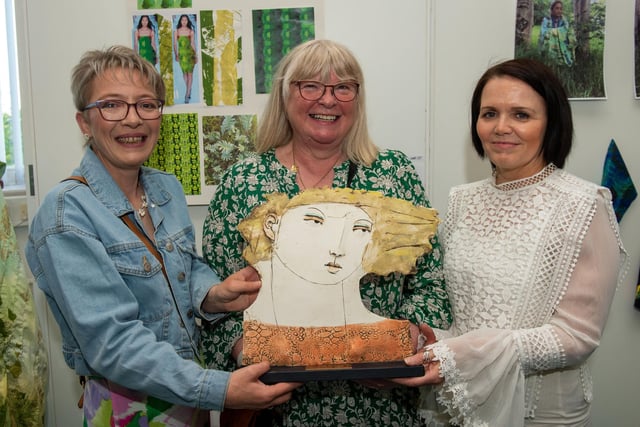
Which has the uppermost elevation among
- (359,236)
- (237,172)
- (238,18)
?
(238,18)

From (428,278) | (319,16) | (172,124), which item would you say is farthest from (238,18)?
(428,278)

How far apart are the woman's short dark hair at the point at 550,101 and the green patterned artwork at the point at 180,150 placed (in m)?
1.26

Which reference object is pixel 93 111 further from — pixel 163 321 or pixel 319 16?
pixel 319 16

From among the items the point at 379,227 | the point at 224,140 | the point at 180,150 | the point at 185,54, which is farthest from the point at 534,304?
the point at 185,54

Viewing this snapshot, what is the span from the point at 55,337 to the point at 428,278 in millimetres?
1752

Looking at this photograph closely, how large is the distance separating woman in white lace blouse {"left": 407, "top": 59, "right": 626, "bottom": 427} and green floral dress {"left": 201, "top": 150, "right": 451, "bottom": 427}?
0.26 ft

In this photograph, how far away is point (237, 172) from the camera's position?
1.58 metres

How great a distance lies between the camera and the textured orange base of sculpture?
1.25m

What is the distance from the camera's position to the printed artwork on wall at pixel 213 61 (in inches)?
83.3

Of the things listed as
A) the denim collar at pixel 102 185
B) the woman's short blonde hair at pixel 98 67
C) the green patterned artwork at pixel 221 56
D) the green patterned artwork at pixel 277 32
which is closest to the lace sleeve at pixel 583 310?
the denim collar at pixel 102 185

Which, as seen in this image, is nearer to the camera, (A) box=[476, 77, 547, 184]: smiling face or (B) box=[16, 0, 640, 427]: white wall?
(A) box=[476, 77, 547, 184]: smiling face

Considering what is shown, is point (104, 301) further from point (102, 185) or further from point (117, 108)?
point (117, 108)

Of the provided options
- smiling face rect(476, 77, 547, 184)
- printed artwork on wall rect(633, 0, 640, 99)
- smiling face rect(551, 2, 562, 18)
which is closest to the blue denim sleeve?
smiling face rect(476, 77, 547, 184)

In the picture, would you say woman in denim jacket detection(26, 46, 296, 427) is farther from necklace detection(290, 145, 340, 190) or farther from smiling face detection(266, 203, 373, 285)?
necklace detection(290, 145, 340, 190)
